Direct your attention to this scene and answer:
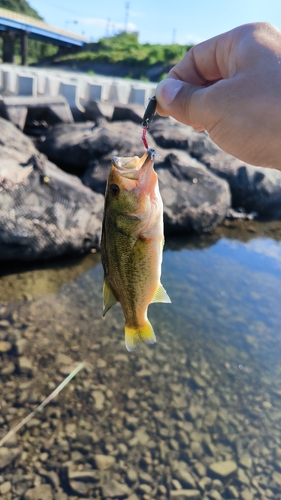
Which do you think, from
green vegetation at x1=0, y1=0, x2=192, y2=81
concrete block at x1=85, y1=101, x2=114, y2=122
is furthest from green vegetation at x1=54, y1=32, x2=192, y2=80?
concrete block at x1=85, y1=101, x2=114, y2=122

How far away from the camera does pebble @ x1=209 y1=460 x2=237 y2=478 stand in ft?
13.2

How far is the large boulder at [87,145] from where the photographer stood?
9.40 metres

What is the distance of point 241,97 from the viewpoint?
6.77 feet

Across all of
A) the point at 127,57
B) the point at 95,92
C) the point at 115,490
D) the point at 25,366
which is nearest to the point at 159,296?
the point at 115,490

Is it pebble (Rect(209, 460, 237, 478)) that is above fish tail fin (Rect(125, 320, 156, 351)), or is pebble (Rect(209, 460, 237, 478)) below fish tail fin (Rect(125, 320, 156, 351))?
below

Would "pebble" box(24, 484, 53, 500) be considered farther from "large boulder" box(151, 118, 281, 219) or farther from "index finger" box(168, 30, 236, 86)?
"large boulder" box(151, 118, 281, 219)

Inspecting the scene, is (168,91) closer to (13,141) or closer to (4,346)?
(4,346)

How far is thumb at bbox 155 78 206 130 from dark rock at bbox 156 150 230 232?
6.07 metres

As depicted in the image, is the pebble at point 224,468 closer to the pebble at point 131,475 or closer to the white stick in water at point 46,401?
the pebble at point 131,475

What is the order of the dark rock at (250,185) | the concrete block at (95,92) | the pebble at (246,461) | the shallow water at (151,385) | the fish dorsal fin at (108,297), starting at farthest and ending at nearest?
the concrete block at (95,92), the dark rock at (250,185), the pebble at (246,461), the shallow water at (151,385), the fish dorsal fin at (108,297)

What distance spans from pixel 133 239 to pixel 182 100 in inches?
35.0

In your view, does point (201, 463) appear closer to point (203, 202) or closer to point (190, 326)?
point (190, 326)

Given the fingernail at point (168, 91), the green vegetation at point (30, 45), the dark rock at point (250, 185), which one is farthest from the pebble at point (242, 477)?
the green vegetation at point (30, 45)

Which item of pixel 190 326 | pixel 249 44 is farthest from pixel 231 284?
pixel 249 44
